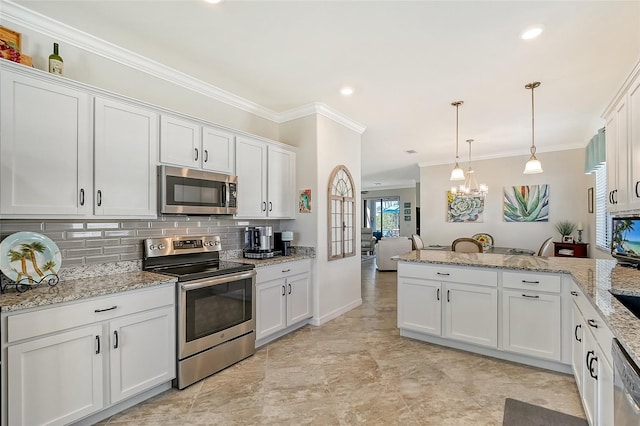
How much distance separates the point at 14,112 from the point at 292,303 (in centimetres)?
272

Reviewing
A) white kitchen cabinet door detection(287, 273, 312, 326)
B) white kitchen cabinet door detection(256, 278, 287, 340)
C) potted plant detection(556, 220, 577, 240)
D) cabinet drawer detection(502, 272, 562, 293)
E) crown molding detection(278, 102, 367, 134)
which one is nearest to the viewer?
cabinet drawer detection(502, 272, 562, 293)

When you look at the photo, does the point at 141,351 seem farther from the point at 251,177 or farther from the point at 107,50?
the point at 107,50

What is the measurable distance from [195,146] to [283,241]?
1463 mm

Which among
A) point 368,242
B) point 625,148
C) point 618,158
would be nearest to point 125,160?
point 625,148

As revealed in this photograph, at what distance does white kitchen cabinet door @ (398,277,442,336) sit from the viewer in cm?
311

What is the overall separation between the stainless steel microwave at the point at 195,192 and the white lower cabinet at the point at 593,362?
2804mm

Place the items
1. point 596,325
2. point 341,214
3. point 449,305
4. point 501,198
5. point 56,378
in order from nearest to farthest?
1. point 596,325
2. point 56,378
3. point 449,305
4. point 341,214
5. point 501,198

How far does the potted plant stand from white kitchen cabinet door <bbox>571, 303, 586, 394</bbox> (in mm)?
4336

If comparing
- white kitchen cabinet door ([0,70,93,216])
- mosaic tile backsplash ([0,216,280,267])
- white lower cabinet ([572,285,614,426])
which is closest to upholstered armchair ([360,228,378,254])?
mosaic tile backsplash ([0,216,280,267])

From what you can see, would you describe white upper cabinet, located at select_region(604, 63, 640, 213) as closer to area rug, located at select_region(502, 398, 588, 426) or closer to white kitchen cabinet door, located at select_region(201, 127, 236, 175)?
area rug, located at select_region(502, 398, 588, 426)

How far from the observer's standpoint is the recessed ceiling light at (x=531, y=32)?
2.26 meters

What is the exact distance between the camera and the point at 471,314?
9.63ft

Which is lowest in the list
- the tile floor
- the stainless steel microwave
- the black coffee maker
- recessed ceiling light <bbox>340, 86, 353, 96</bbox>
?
the tile floor

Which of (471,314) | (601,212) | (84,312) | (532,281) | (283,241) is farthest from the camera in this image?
(601,212)
